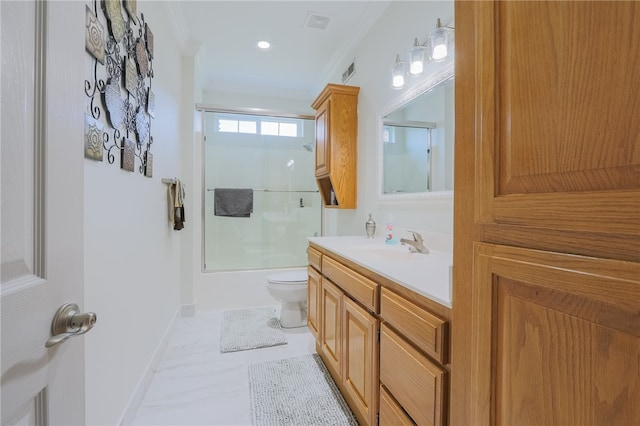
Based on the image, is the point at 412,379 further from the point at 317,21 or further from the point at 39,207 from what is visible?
the point at 317,21

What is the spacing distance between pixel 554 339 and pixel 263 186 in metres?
3.45

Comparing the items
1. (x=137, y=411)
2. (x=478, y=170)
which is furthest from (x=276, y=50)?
(x=137, y=411)

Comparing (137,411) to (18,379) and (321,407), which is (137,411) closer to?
(321,407)

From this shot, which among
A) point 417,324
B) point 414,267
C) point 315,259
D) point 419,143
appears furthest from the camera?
point 315,259

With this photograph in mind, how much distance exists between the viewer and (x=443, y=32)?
148 cm

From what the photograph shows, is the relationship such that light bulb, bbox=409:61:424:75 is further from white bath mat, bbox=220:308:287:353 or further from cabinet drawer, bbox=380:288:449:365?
white bath mat, bbox=220:308:287:353

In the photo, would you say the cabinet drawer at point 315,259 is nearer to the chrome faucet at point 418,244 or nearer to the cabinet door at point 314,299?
the cabinet door at point 314,299

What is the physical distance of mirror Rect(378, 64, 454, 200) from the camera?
1.58m

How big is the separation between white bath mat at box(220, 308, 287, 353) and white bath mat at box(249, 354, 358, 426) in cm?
31

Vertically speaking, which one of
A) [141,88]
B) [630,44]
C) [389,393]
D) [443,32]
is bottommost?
[389,393]

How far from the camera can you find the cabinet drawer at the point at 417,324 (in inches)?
31.8

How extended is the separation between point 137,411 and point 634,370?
78.7 inches

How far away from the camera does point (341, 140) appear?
255cm

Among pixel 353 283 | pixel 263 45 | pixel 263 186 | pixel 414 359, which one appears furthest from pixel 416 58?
pixel 263 186
